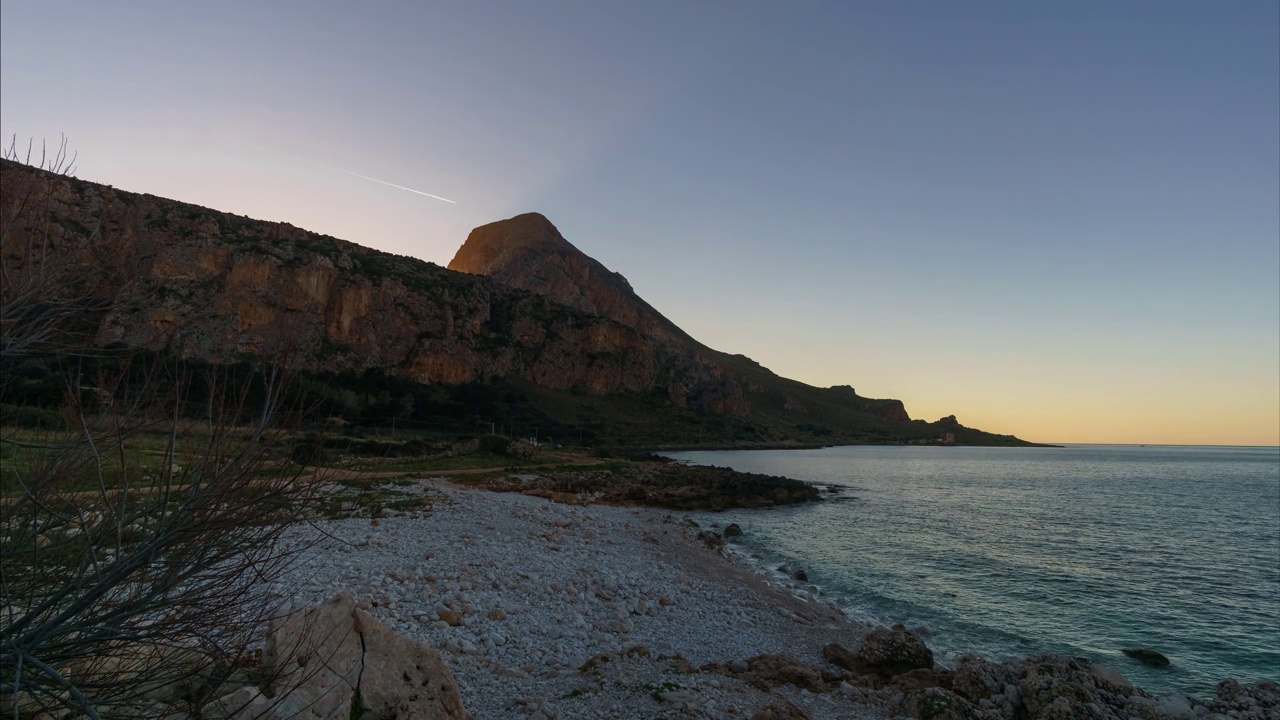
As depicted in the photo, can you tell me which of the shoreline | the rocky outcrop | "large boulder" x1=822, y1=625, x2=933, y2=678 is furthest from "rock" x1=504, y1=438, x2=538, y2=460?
"large boulder" x1=822, y1=625, x2=933, y2=678

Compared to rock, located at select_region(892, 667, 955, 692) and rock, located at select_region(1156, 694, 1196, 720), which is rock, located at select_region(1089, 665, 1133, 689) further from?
rock, located at select_region(892, 667, 955, 692)

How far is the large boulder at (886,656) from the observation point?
1134 centimetres

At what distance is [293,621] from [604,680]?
4.19 meters

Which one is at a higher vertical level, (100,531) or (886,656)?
(100,531)

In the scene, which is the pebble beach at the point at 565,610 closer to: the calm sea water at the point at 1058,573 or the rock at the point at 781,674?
the rock at the point at 781,674

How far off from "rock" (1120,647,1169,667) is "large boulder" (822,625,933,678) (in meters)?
6.38

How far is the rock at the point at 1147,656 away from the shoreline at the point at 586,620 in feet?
13.4

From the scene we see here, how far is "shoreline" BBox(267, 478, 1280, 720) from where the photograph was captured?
7852 mm

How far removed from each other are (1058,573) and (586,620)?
2049 cm

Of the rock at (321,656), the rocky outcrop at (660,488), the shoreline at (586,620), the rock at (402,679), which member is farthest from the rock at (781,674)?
the rocky outcrop at (660,488)

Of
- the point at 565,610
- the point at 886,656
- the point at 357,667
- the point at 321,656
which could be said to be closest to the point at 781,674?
the point at 886,656

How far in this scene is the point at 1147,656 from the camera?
13953 millimetres

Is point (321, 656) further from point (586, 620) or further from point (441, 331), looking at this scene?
point (441, 331)

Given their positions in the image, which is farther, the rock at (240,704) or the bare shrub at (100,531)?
the rock at (240,704)
